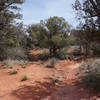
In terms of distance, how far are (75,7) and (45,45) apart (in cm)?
1374

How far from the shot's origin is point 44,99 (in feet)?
18.1

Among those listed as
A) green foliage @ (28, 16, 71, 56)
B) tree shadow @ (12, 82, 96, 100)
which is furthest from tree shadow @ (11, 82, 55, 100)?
green foliage @ (28, 16, 71, 56)

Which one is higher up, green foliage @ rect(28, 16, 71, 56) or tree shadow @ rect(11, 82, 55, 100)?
green foliage @ rect(28, 16, 71, 56)

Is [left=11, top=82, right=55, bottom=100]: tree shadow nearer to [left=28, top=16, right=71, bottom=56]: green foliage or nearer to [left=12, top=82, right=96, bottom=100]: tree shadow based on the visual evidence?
[left=12, top=82, right=96, bottom=100]: tree shadow

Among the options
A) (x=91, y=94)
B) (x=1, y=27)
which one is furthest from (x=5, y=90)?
(x=1, y=27)

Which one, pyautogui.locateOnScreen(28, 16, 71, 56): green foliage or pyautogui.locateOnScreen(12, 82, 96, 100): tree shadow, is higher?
pyautogui.locateOnScreen(28, 16, 71, 56): green foliage

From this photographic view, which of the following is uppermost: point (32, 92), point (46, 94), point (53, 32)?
Result: point (53, 32)

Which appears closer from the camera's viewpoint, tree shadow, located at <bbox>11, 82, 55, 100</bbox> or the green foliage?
tree shadow, located at <bbox>11, 82, 55, 100</bbox>

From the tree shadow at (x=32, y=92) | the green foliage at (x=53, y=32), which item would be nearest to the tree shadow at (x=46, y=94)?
the tree shadow at (x=32, y=92)

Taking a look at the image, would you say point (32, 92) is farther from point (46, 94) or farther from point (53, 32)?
point (53, 32)

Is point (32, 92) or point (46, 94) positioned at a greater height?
point (32, 92)

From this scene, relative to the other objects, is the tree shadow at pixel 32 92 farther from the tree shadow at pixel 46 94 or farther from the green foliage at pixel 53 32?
the green foliage at pixel 53 32

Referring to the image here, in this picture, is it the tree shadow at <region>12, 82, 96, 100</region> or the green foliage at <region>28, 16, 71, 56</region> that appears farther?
the green foliage at <region>28, 16, 71, 56</region>

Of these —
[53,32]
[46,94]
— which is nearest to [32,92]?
[46,94]
